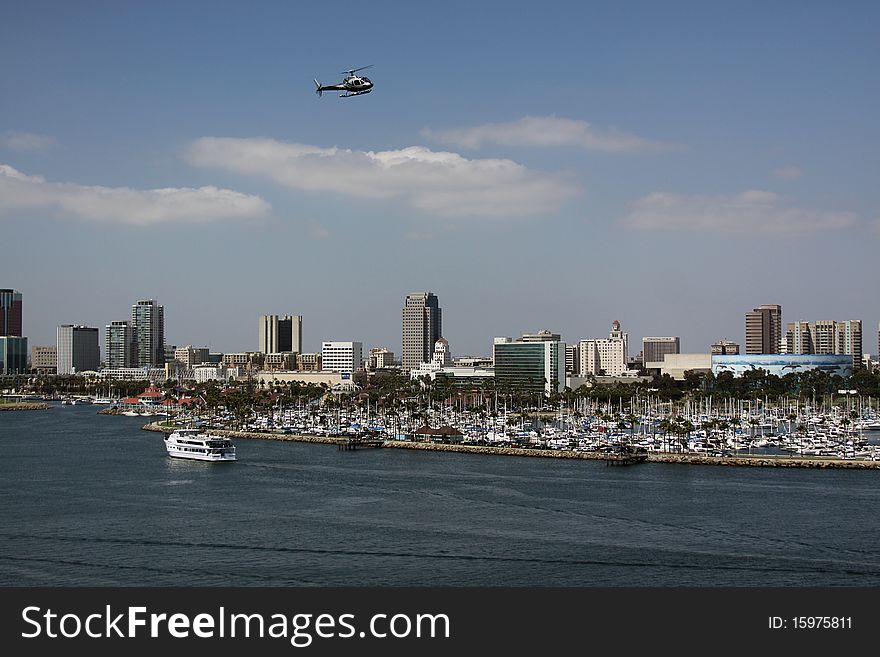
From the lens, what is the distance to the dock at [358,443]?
23938mm

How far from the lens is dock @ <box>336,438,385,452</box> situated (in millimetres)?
23938

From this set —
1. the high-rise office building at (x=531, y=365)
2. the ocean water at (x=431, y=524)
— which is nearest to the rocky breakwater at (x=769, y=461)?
the ocean water at (x=431, y=524)

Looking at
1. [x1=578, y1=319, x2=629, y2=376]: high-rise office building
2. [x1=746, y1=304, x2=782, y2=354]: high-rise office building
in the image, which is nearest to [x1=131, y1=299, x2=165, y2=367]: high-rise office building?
[x1=578, y1=319, x2=629, y2=376]: high-rise office building

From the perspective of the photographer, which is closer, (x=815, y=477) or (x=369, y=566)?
(x=369, y=566)

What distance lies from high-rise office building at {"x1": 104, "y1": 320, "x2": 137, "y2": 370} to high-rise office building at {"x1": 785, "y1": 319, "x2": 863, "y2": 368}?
2148 inches

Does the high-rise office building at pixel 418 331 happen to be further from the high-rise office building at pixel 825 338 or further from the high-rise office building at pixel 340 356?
the high-rise office building at pixel 825 338

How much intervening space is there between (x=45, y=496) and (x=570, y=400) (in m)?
24.4

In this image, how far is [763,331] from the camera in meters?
70.2

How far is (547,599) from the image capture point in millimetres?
7559

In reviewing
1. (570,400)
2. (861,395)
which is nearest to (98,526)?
(570,400)

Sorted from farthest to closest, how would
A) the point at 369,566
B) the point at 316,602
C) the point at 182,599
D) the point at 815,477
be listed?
the point at 815,477 < the point at 369,566 < the point at 316,602 < the point at 182,599

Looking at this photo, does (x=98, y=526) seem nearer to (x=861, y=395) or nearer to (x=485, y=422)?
(x=485, y=422)

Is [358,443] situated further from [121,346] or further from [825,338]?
[121,346]

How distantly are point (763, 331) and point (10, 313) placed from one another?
68112mm
